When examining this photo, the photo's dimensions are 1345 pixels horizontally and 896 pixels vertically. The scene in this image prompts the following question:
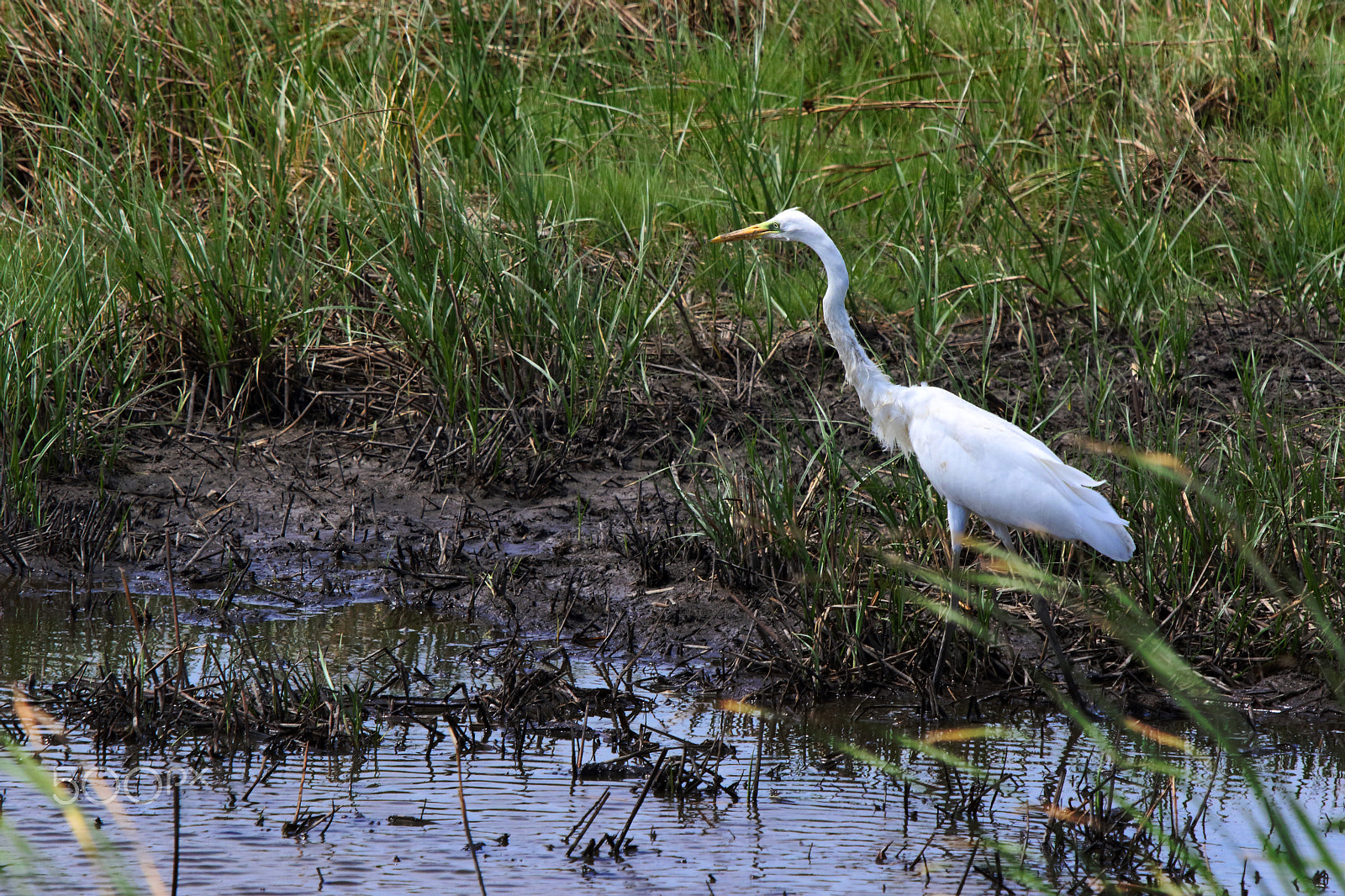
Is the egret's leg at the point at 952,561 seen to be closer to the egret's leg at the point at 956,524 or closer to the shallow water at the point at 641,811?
the egret's leg at the point at 956,524

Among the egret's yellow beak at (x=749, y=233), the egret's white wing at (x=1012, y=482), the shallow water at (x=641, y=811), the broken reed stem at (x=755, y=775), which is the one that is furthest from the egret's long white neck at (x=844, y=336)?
the broken reed stem at (x=755, y=775)

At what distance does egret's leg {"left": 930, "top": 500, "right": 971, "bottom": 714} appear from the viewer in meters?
4.05

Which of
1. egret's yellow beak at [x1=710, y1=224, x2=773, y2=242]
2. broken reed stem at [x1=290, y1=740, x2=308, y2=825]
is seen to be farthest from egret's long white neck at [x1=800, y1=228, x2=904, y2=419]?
broken reed stem at [x1=290, y1=740, x2=308, y2=825]

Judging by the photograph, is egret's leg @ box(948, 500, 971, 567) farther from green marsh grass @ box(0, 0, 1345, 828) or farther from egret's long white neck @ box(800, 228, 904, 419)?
egret's long white neck @ box(800, 228, 904, 419)

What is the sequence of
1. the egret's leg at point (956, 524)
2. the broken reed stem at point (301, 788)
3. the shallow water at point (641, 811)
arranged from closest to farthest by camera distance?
the shallow water at point (641, 811)
the broken reed stem at point (301, 788)
the egret's leg at point (956, 524)

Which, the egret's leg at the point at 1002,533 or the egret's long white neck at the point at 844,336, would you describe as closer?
the egret's leg at the point at 1002,533

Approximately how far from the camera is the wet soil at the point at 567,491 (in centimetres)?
481

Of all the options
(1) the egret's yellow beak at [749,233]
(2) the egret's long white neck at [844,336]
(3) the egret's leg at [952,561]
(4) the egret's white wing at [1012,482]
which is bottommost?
(3) the egret's leg at [952,561]

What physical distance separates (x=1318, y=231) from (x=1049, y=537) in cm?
275

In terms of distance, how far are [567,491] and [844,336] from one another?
138 centimetres

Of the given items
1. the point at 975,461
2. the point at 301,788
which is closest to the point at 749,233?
the point at 975,461

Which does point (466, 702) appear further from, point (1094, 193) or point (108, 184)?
point (1094, 193)

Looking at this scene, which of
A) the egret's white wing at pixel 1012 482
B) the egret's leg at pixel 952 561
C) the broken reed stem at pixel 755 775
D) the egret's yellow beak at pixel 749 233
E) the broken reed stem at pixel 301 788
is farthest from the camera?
the egret's yellow beak at pixel 749 233

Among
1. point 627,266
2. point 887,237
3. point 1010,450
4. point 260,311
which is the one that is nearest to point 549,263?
point 627,266
